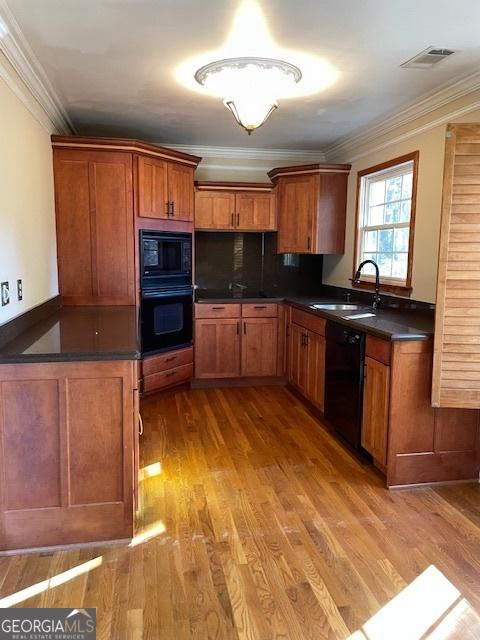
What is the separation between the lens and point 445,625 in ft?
5.65

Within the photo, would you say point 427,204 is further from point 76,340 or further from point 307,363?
point 76,340

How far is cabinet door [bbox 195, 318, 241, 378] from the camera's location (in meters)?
4.59

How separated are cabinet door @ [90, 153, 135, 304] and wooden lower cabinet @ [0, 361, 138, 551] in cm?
192

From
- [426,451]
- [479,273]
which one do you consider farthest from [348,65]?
[426,451]

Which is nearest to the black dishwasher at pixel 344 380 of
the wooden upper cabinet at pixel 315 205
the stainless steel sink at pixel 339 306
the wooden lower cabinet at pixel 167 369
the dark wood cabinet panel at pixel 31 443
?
the stainless steel sink at pixel 339 306

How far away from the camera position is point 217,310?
15.0 ft

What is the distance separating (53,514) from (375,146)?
3.66 metres

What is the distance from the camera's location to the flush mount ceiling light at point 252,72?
2.54m

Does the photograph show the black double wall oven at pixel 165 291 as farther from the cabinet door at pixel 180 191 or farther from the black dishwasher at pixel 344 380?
the black dishwasher at pixel 344 380

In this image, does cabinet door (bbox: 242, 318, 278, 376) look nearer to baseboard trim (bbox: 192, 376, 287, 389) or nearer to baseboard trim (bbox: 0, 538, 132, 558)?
baseboard trim (bbox: 192, 376, 287, 389)

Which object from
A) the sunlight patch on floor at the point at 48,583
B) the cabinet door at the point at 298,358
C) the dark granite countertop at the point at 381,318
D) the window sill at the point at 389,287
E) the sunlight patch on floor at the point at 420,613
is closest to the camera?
the sunlight patch on floor at the point at 420,613

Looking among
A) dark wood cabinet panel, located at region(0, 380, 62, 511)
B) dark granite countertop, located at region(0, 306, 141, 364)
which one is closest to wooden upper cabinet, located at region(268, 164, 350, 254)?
dark granite countertop, located at region(0, 306, 141, 364)

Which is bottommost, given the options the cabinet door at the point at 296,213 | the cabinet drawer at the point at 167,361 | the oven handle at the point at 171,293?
Result: the cabinet drawer at the point at 167,361

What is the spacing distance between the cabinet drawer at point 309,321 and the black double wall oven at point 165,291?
992 millimetres
